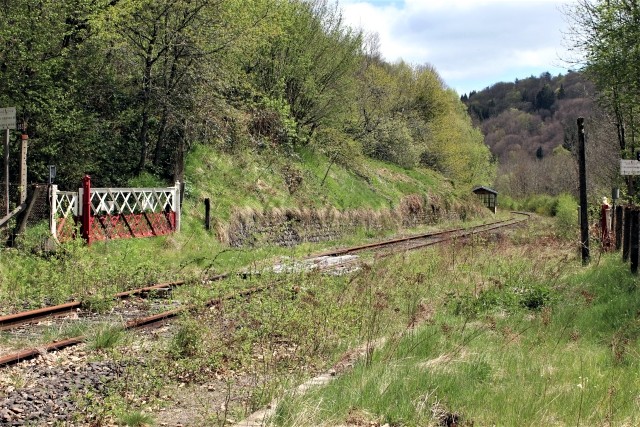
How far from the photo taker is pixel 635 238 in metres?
12.4

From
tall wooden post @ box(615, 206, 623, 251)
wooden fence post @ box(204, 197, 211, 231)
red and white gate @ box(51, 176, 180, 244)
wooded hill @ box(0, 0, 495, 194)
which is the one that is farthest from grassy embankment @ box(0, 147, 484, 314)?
tall wooden post @ box(615, 206, 623, 251)

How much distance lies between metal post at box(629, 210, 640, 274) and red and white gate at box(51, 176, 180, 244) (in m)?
13.1

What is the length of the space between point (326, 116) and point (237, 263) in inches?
779

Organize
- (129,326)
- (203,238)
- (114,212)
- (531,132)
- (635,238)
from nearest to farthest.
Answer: (129,326), (635,238), (114,212), (203,238), (531,132)

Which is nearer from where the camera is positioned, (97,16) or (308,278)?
(308,278)

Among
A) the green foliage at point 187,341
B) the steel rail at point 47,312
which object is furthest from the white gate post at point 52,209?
the green foliage at point 187,341

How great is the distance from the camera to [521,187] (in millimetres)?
106688

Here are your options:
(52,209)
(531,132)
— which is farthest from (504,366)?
(531,132)

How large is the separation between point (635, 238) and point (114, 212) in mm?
14309

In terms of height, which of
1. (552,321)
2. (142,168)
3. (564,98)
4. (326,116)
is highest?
(564,98)

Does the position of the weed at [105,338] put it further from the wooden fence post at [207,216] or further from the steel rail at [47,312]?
the wooden fence post at [207,216]

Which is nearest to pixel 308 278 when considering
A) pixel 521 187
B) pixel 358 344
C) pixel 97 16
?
pixel 358 344

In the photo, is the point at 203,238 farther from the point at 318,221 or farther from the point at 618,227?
the point at 618,227

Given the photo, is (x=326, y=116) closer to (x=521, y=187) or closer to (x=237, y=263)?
(x=237, y=263)
